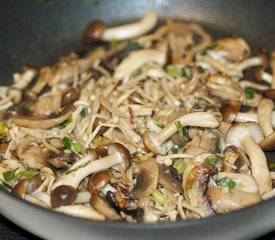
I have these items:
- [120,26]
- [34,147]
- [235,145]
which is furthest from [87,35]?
[235,145]

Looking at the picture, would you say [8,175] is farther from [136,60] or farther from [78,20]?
[78,20]

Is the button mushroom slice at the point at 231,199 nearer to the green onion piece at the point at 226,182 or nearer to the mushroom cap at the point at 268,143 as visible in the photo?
the green onion piece at the point at 226,182

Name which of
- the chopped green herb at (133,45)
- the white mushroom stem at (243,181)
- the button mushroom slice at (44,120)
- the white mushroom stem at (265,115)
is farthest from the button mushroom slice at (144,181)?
the chopped green herb at (133,45)

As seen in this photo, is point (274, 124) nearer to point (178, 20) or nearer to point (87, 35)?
point (178, 20)

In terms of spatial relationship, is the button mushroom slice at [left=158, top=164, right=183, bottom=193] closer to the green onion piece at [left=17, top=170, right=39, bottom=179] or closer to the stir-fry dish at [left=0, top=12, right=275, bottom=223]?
the stir-fry dish at [left=0, top=12, right=275, bottom=223]

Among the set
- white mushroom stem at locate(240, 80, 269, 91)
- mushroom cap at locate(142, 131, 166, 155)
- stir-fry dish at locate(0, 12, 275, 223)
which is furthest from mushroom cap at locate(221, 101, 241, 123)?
mushroom cap at locate(142, 131, 166, 155)

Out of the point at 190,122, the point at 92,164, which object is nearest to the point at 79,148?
the point at 92,164
